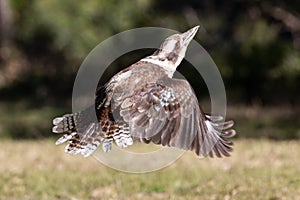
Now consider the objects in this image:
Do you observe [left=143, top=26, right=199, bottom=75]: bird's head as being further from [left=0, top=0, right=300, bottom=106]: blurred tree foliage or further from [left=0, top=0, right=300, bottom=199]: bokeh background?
[left=0, top=0, right=300, bottom=106]: blurred tree foliage

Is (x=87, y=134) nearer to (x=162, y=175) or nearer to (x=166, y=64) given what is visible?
(x=166, y=64)

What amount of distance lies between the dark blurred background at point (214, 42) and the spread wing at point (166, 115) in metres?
7.00

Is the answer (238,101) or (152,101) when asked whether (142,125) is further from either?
(238,101)

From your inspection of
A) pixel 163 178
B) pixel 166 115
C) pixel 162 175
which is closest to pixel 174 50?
pixel 166 115

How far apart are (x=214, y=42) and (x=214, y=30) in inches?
9.6

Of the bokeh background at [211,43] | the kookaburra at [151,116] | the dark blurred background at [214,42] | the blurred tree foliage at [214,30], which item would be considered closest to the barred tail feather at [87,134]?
the kookaburra at [151,116]

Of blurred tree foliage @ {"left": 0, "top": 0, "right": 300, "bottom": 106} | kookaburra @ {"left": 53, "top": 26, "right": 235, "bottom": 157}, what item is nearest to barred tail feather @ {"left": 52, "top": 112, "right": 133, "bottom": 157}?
kookaburra @ {"left": 53, "top": 26, "right": 235, "bottom": 157}

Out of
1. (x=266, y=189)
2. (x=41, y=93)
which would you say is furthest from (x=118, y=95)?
(x=41, y=93)

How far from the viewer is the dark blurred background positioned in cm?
1376

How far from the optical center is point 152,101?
17.8 ft

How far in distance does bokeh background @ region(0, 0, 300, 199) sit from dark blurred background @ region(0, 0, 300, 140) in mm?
18

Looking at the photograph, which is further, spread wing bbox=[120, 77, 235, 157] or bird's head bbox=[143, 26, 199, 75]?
bird's head bbox=[143, 26, 199, 75]

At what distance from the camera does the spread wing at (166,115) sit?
536 centimetres

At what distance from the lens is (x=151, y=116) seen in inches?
212
